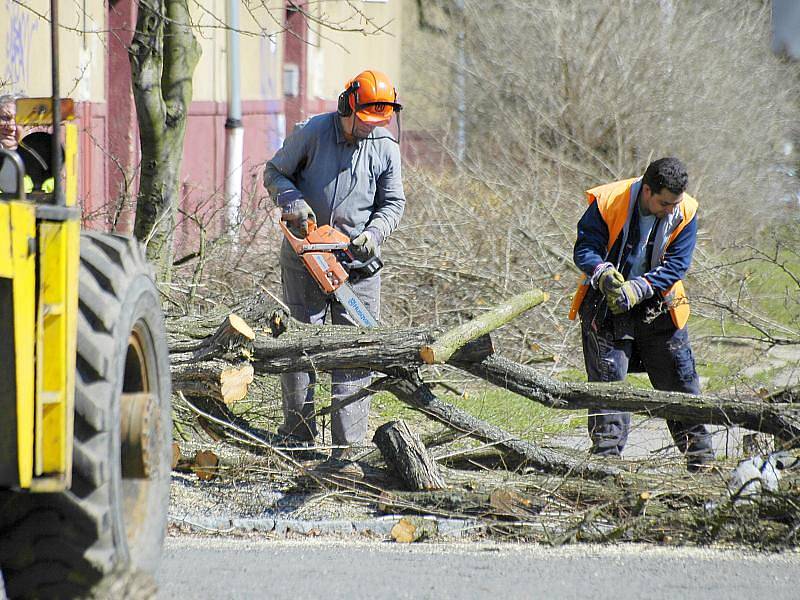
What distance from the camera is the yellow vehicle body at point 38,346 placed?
2889 mm

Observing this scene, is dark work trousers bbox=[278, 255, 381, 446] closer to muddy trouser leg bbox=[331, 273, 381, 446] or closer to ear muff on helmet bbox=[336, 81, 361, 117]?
muddy trouser leg bbox=[331, 273, 381, 446]

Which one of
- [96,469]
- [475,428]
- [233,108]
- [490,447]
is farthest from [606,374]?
[233,108]

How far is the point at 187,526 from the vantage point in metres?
5.16

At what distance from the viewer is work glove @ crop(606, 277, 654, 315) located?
6000mm

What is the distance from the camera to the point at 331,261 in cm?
621

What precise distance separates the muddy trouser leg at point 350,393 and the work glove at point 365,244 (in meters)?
0.26

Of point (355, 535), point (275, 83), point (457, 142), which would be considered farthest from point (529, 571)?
point (275, 83)

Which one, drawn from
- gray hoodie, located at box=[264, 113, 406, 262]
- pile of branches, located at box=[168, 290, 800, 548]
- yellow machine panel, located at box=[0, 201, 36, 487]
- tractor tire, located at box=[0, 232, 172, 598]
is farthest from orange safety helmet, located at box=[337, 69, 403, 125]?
yellow machine panel, located at box=[0, 201, 36, 487]

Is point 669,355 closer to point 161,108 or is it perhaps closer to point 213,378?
point 213,378

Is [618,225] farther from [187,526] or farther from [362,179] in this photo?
[187,526]

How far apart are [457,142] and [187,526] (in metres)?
10.7

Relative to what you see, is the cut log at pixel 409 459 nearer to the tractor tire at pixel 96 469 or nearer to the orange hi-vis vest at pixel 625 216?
the orange hi-vis vest at pixel 625 216

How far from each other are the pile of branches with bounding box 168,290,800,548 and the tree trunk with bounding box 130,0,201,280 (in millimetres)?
2167

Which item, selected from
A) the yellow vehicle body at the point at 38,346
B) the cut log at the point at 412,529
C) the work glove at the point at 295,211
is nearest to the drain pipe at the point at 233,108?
the work glove at the point at 295,211
